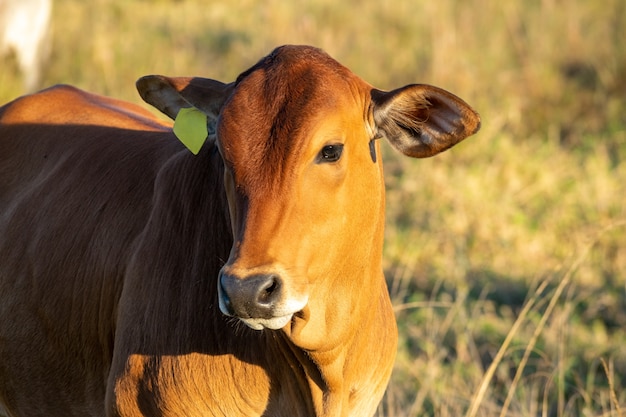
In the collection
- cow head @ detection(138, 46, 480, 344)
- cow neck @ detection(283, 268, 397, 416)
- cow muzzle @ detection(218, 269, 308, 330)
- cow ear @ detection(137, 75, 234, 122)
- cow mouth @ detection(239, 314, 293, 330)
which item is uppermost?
cow ear @ detection(137, 75, 234, 122)

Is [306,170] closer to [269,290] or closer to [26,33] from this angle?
[269,290]

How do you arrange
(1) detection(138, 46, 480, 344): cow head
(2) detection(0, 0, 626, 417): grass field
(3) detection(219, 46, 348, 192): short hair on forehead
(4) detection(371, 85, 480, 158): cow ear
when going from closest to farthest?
(1) detection(138, 46, 480, 344): cow head → (3) detection(219, 46, 348, 192): short hair on forehead → (4) detection(371, 85, 480, 158): cow ear → (2) detection(0, 0, 626, 417): grass field

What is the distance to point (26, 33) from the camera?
9.88m

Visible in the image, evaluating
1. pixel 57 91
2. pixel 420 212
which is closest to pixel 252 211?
pixel 57 91

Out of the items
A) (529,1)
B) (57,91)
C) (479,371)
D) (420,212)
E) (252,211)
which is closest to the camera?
(252,211)

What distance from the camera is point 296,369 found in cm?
331

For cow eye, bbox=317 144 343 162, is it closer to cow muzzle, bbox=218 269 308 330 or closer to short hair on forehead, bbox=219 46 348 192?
short hair on forehead, bbox=219 46 348 192

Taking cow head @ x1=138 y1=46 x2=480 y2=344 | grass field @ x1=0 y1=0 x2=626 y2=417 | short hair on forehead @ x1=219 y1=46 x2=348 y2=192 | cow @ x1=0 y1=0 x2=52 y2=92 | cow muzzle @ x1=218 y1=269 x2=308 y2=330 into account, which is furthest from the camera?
cow @ x1=0 y1=0 x2=52 y2=92

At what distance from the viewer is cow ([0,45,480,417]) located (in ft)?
9.77

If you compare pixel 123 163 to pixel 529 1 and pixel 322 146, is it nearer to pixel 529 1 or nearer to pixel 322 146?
pixel 322 146

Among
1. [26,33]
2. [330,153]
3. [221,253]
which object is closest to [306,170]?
[330,153]

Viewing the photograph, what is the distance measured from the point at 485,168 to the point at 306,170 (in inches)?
229

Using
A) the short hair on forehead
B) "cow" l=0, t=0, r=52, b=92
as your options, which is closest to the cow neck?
the short hair on forehead

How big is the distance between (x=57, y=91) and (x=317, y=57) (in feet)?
5.47
